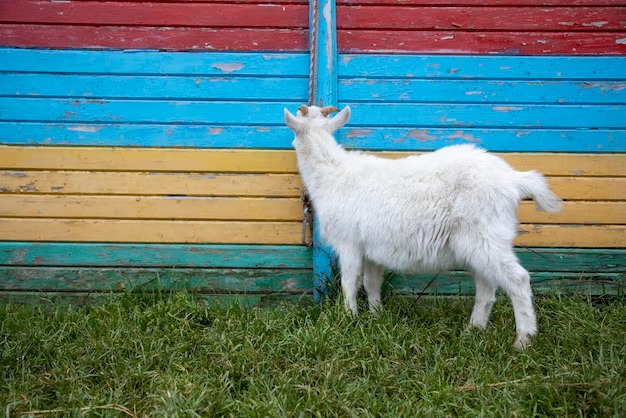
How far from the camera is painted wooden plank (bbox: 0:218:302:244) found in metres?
4.92

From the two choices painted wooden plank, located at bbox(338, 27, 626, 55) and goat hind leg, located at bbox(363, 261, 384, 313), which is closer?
goat hind leg, located at bbox(363, 261, 384, 313)

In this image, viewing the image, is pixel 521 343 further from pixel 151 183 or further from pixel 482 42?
pixel 151 183

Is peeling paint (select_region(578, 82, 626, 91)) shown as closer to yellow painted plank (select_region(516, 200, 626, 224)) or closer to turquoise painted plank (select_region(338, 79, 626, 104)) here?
turquoise painted plank (select_region(338, 79, 626, 104))

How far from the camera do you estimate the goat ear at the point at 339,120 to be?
4.49 m

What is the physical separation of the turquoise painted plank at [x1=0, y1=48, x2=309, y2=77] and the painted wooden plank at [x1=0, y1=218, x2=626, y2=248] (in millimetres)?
1261

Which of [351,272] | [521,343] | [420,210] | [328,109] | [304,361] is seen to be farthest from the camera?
[328,109]

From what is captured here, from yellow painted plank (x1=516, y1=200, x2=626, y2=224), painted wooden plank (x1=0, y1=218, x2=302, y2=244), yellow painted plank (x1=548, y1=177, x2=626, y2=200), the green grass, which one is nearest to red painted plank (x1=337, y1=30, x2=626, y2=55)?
yellow painted plank (x1=548, y1=177, x2=626, y2=200)

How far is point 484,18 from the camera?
4922 millimetres

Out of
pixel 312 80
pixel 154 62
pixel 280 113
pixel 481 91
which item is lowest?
pixel 280 113

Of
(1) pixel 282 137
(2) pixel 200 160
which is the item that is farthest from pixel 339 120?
(2) pixel 200 160

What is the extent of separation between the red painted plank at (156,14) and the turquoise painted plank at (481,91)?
0.78 metres

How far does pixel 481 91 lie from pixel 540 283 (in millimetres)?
1707

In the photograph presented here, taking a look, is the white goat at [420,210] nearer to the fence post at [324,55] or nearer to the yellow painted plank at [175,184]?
the fence post at [324,55]

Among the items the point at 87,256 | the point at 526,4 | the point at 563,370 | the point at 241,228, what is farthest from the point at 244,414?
the point at 526,4
